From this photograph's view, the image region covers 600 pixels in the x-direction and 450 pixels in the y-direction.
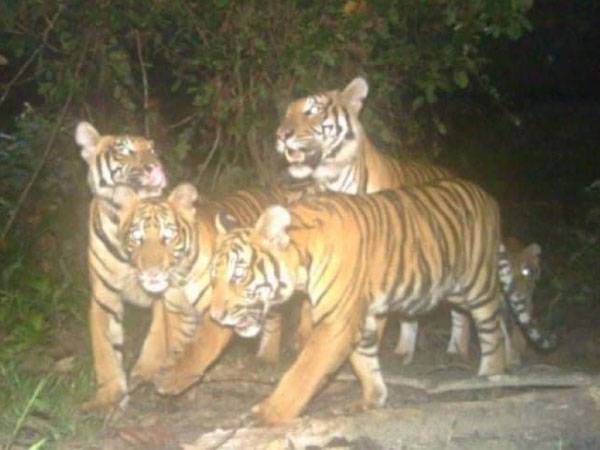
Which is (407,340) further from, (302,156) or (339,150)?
(302,156)

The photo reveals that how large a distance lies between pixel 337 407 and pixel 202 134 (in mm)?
2716

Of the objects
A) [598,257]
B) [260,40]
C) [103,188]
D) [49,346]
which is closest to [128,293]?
[103,188]

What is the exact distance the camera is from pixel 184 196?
22.4 feet

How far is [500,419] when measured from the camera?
580 cm

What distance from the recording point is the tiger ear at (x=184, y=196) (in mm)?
6828

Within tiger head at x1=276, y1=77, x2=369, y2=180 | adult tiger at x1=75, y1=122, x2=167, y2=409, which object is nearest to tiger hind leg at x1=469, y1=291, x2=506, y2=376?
tiger head at x1=276, y1=77, x2=369, y2=180

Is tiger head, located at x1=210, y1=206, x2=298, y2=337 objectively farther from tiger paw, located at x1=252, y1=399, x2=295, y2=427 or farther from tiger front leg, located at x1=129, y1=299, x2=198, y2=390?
tiger front leg, located at x1=129, y1=299, x2=198, y2=390

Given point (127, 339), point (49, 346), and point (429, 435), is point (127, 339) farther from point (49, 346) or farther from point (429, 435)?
point (429, 435)

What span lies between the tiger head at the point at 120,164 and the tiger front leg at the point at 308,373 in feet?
3.93

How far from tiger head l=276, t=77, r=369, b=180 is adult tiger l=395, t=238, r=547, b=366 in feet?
3.12

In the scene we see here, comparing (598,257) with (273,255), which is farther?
(598,257)

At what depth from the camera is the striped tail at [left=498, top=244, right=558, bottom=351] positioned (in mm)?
8086

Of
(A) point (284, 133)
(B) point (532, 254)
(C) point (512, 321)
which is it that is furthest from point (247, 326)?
(B) point (532, 254)

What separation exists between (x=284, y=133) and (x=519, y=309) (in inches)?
57.2
